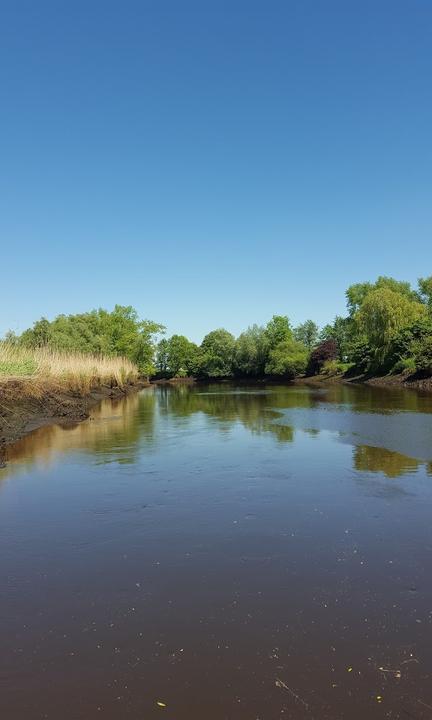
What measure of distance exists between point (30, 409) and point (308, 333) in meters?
99.8

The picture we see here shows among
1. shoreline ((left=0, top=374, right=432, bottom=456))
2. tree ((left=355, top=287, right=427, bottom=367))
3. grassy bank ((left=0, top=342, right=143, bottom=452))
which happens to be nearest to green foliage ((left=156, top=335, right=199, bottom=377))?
tree ((left=355, top=287, right=427, bottom=367))

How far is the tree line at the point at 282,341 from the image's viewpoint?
56.6 metres

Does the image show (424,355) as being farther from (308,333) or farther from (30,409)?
(308,333)

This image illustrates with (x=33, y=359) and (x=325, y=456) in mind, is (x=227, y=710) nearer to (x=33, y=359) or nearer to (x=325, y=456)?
(x=325, y=456)

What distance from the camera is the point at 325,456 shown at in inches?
569

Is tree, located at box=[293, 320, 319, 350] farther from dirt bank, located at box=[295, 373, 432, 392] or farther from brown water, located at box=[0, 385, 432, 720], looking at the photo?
brown water, located at box=[0, 385, 432, 720]

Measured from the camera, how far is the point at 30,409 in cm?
2381

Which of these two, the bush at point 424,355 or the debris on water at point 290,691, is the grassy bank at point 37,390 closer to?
the debris on water at point 290,691

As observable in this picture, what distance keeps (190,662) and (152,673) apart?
0.37m

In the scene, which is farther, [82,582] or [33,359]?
[33,359]

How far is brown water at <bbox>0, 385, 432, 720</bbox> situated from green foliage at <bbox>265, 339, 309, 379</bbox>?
7344cm

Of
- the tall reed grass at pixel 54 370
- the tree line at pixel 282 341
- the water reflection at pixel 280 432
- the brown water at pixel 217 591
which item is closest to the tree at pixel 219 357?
the tree line at pixel 282 341

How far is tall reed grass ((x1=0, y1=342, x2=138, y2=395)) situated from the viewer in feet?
76.9

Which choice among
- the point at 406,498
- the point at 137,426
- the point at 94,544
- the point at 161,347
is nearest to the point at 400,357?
the point at 137,426
